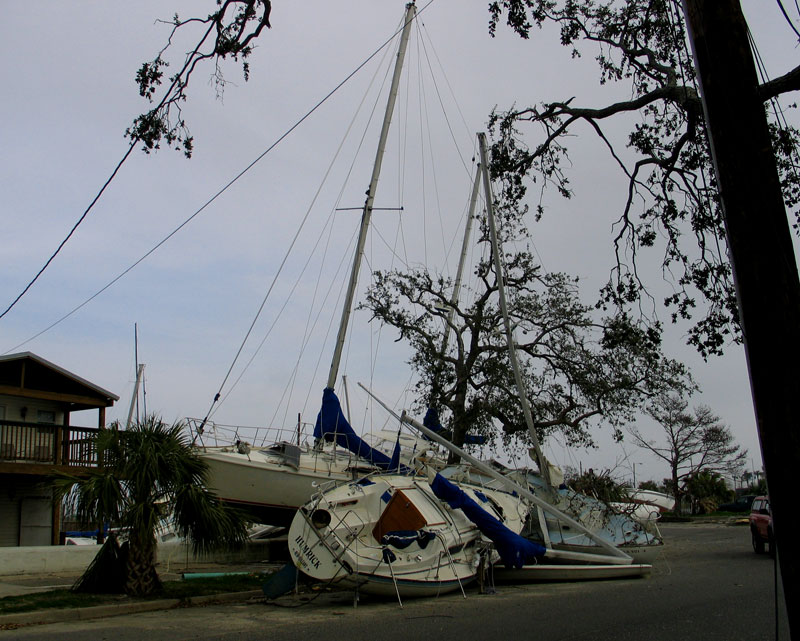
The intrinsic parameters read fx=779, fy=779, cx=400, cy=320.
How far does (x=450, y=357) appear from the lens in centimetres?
2756

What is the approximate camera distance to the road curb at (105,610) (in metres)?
10.2

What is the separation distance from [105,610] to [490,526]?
22.0 ft

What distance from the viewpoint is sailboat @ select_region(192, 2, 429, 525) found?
68.7ft

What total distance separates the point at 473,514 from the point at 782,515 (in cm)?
949

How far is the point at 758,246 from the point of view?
5.37 m

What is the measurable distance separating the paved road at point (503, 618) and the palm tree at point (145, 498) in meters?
1.16

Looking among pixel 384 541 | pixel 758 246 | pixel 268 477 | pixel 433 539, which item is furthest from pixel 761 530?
pixel 758 246

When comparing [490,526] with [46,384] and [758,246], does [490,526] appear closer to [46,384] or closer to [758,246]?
[758,246]

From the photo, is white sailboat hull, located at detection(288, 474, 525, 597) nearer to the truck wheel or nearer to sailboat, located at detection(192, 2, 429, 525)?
sailboat, located at detection(192, 2, 429, 525)

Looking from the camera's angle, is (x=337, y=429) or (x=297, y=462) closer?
(x=297, y=462)

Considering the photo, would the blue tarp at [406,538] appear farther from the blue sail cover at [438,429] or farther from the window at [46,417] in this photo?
the window at [46,417]

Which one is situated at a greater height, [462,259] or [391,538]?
[462,259]

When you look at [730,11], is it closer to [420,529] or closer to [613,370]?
[420,529]

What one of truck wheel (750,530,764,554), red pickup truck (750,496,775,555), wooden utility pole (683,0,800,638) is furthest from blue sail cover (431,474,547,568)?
wooden utility pole (683,0,800,638)
